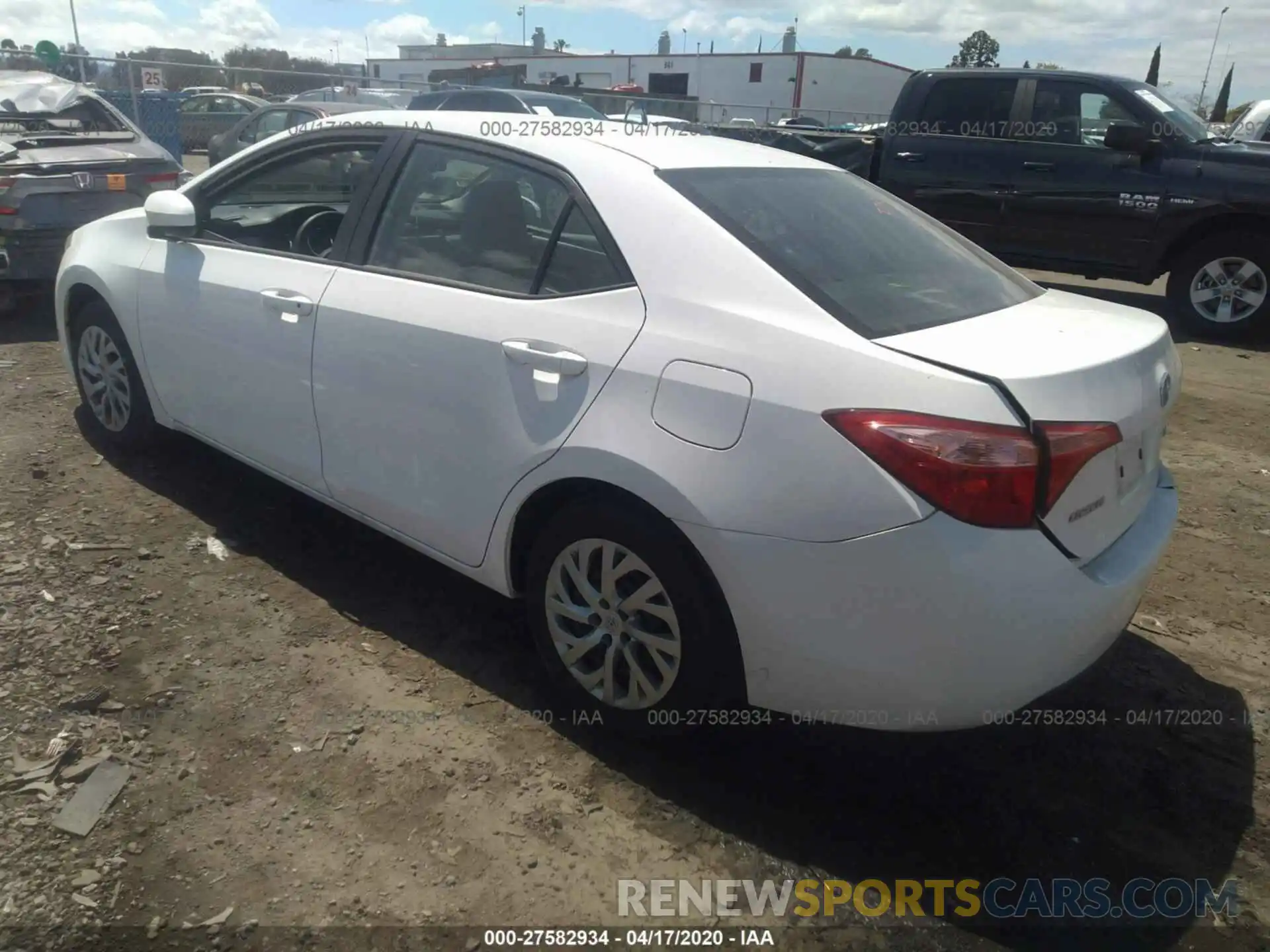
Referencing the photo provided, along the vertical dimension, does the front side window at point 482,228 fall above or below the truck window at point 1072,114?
below

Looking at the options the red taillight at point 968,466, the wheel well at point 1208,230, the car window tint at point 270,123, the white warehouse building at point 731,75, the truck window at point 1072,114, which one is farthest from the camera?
the white warehouse building at point 731,75

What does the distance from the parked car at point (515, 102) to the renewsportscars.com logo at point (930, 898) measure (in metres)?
11.8

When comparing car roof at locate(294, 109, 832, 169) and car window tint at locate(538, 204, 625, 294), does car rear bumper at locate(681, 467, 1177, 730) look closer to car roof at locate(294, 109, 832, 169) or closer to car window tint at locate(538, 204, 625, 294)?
car window tint at locate(538, 204, 625, 294)

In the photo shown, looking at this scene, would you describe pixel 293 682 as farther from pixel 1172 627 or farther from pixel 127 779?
pixel 1172 627

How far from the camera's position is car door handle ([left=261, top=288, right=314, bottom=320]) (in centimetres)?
336

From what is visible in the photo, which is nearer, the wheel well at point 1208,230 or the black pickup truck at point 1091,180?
the wheel well at point 1208,230

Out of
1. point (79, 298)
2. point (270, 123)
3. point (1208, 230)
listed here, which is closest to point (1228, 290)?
point (1208, 230)

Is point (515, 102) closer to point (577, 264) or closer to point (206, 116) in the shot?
point (206, 116)

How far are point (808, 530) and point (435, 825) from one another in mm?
1233

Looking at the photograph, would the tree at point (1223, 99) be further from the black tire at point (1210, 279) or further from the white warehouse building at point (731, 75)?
the black tire at point (1210, 279)

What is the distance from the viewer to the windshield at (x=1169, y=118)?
27.6 feet

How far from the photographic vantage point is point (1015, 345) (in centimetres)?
240

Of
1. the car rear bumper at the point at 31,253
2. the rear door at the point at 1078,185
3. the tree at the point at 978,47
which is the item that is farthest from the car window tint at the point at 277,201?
the tree at the point at 978,47

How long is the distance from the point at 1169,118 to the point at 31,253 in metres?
9.19
